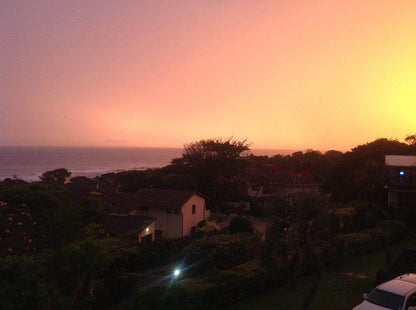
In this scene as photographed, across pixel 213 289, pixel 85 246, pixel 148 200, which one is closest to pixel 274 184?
pixel 148 200

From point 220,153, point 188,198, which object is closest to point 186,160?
point 220,153

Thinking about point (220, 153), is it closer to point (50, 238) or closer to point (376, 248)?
point (376, 248)

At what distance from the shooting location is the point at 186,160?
54.6 meters

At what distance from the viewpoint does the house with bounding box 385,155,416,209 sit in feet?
97.3

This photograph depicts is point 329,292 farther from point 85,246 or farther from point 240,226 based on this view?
point 240,226

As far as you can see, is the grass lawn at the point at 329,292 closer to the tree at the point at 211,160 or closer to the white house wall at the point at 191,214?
the white house wall at the point at 191,214

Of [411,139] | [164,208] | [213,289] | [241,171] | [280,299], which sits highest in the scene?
[411,139]

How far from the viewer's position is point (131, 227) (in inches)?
942

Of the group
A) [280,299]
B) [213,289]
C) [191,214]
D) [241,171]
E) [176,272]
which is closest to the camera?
[213,289]

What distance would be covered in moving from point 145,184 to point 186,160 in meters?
9.96

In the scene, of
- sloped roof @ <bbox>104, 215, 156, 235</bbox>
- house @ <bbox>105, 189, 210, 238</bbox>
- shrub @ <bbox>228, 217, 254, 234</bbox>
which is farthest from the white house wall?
sloped roof @ <bbox>104, 215, 156, 235</bbox>

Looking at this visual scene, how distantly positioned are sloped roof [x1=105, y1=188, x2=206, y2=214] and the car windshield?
20.8m

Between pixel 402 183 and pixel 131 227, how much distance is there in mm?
25520

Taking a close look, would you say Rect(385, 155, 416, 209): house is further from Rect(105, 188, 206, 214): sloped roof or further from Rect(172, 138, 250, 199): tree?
Rect(172, 138, 250, 199): tree
